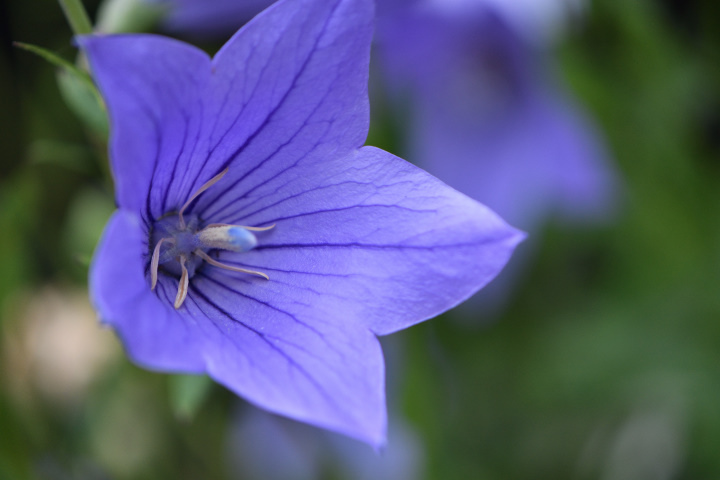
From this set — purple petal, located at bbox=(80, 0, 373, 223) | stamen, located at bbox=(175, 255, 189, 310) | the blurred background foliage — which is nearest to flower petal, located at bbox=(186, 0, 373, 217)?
purple petal, located at bbox=(80, 0, 373, 223)

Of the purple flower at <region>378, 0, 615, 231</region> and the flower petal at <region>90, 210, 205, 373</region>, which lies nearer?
the flower petal at <region>90, 210, 205, 373</region>

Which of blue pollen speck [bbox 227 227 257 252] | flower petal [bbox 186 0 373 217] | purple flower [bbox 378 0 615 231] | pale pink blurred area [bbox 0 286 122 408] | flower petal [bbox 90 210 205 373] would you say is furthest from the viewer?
purple flower [bbox 378 0 615 231]

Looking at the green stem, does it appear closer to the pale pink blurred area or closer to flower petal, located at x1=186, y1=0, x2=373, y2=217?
flower petal, located at x1=186, y1=0, x2=373, y2=217

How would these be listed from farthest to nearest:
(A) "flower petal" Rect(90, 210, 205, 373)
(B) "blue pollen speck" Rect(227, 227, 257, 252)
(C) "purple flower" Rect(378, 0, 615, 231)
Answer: (C) "purple flower" Rect(378, 0, 615, 231) → (B) "blue pollen speck" Rect(227, 227, 257, 252) → (A) "flower petal" Rect(90, 210, 205, 373)

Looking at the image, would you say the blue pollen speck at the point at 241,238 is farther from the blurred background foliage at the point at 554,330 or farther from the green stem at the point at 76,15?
the blurred background foliage at the point at 554,330

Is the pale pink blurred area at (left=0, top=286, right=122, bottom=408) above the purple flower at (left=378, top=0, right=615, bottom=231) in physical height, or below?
below
